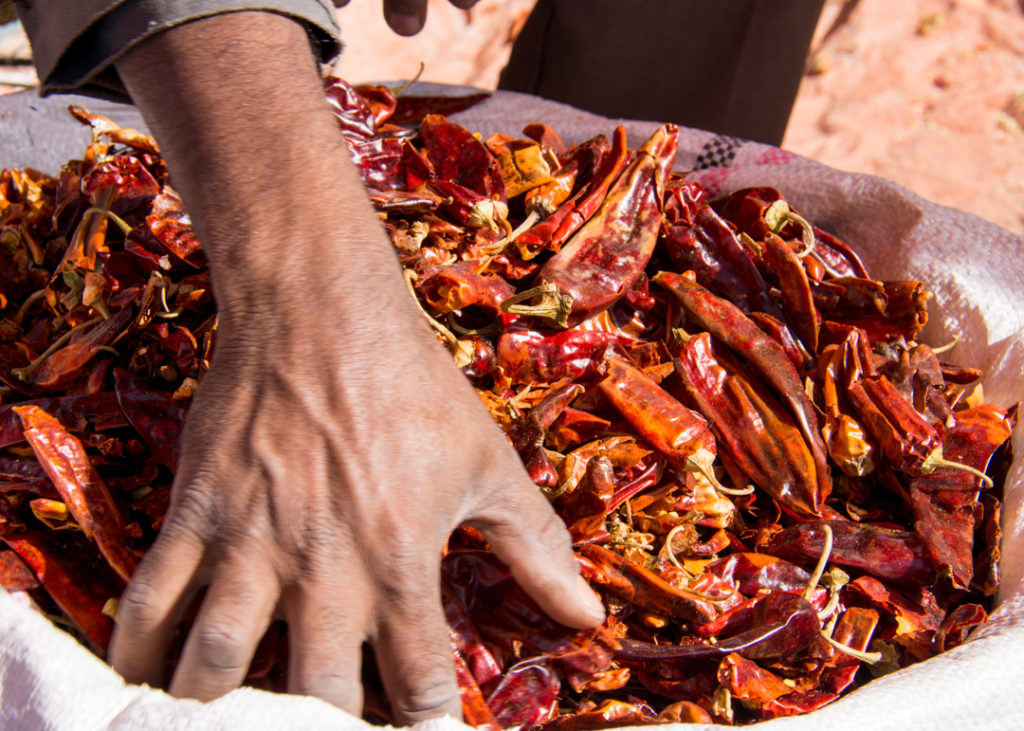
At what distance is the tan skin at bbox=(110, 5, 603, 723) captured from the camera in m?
0.91

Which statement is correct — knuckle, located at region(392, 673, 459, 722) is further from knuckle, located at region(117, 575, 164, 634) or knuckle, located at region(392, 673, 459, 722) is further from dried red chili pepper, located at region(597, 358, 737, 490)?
dried red chili pepper, located at region(597, 358, 737, 490)

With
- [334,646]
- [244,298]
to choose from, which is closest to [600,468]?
[334,646]

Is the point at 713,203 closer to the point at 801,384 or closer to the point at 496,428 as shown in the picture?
the point at 801,384

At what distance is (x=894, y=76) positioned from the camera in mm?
5859

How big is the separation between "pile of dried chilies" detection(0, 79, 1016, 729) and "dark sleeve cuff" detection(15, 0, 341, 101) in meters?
0.31

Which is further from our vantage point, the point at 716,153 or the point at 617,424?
the point at 716,153

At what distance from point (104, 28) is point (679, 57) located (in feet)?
8.30

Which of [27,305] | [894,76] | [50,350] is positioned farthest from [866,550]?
[894,76]

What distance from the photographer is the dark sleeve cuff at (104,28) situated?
40.4 inches

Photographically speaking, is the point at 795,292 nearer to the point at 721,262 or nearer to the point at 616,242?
the point at 721,262

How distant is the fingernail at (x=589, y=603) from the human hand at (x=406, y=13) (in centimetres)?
120

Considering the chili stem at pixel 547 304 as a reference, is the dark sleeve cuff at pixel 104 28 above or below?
above

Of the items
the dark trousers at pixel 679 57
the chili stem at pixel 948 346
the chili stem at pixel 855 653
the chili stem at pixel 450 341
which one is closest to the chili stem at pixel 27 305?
the chili stem at pixel 450 341

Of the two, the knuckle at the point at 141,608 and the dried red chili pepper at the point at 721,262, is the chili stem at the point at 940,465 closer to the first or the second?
the dried red chili pepper at the point at 721,262
